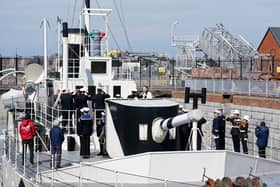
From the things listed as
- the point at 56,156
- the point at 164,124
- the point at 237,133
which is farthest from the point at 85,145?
the point at 237,133

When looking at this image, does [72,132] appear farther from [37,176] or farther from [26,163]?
[37,176]

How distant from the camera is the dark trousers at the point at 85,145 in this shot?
15.9m

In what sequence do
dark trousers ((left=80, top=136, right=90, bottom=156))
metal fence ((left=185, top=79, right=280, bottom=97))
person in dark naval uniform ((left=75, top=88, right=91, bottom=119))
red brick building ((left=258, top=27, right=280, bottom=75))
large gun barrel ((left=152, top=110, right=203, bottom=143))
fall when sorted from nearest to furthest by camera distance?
large gun barrel ((left=152, top=110, right=203, bottom=143)) → dark trousers ((left=80, top=136, right=90, bottom=156)) → person in dark naval uniform ((left=75, top=88, right=91, bottom=119)) → metal fence ((left=185, top=79, right=280, bottom=97)) → red brick building ((left=258, top=27, right=280, bottom=75))

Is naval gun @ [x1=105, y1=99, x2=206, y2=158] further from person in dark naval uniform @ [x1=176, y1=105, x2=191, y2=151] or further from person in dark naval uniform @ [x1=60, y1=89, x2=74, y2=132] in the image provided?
person in dark naval uniform @ [x1=60, y1=89, x2=74, y2=132]

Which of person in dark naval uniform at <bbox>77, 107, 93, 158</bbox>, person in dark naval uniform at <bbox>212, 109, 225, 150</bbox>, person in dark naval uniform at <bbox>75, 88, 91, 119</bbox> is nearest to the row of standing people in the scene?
person in dark naval uniform at <bbox>212, 109, 225, 150</bbox>

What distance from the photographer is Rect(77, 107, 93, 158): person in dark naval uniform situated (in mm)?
15711

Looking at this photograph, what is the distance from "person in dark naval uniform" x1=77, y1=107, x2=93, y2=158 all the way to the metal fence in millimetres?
9237

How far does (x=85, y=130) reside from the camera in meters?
15.8

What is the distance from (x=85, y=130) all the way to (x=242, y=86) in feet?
37.0

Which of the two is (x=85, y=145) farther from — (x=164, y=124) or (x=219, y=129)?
(x=219, y=129)

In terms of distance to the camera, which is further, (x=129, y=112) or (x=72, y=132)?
(x=72, y=132)

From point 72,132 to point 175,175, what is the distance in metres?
6.07

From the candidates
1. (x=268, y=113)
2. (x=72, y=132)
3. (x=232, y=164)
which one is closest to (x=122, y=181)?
(x=232, y=164)

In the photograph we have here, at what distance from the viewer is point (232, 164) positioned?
44.1 ft
